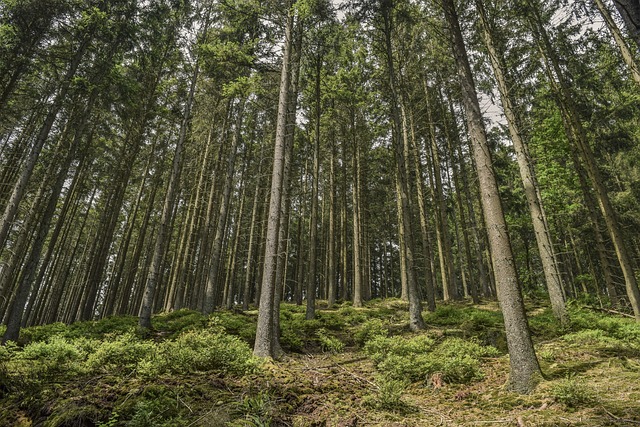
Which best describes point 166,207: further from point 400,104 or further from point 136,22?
point 400,104

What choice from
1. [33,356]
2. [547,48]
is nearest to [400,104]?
[547,48]

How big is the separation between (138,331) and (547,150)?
21727mm

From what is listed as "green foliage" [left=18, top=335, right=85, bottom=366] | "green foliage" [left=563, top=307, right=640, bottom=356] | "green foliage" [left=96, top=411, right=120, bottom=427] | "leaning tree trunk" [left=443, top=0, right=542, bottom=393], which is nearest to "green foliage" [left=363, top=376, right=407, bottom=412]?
"leaning tree trunk" [left=443, top=0, right=542, bottom=393]

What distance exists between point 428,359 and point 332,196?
13647mm

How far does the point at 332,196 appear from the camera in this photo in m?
19.5

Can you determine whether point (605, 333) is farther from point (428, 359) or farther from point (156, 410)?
point (156, 410)

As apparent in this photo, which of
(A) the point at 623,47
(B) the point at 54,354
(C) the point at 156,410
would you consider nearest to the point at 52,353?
(B) the point at 54,354

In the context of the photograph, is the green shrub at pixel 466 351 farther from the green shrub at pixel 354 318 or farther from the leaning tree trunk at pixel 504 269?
the green shrub at pixel 354 318

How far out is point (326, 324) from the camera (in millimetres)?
12461

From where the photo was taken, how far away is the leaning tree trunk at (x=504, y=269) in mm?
5065

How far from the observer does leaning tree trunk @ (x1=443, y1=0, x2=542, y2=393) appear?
199 inches

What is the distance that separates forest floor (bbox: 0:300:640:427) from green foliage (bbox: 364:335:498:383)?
2 cm

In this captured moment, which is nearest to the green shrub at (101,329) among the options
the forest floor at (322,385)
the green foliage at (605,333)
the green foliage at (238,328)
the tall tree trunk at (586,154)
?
the green foliage at (238,328)

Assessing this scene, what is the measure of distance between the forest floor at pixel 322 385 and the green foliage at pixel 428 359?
25 millimetres
